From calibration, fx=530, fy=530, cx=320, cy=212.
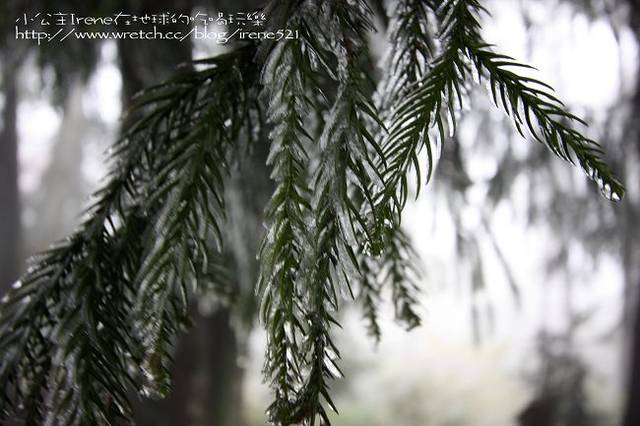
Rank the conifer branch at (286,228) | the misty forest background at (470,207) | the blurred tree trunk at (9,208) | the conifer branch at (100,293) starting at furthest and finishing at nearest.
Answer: the blurred tree trunk at (9,208)
the misty forest background at (470,207)
the conifer branch at (100,293)
the conifer branch at (286,228)

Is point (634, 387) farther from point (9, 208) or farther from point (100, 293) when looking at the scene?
point (9, 208)

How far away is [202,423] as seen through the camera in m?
4.02

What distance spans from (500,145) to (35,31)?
7.26 ft

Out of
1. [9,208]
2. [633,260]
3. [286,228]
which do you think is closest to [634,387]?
[633,260]

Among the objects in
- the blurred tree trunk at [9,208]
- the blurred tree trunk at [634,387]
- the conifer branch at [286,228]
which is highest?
the blurred tree trunk at [9,208]

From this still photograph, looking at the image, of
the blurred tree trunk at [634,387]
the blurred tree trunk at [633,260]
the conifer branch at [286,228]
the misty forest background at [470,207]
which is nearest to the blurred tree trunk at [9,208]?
the misty forest background at [470,207]

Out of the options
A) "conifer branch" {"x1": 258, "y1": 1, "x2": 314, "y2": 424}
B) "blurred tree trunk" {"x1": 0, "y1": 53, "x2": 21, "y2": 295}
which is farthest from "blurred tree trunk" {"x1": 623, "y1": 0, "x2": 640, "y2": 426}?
"blurred tree trunk" {"x1": 0, "y1": 53, "x2": 21, "y2": 295}

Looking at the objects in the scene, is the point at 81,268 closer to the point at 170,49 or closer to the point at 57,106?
the point at 57,106

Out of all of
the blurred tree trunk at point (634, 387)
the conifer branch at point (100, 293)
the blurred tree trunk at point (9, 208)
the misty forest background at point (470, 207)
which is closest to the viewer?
the conifer branch at point (100, 293)

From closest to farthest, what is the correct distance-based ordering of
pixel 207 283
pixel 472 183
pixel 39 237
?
pixel 207 283, pixel 472 183, pixel 39 237

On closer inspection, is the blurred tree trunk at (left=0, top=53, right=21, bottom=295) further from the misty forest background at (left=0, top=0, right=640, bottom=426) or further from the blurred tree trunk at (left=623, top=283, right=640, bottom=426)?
the blurred tree trunk at (left=623, top=283, right=640, bottom=426)

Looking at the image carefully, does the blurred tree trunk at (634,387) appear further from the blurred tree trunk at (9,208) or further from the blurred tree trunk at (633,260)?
the blurred tree trunk at (9,208)

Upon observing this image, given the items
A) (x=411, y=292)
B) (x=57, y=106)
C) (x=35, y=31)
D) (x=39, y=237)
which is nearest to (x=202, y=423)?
(x=57, y=106)

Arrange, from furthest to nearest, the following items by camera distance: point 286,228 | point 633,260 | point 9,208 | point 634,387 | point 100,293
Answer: point 9,208
point 633,260
point 634,387
point 100,293
point 286,228
